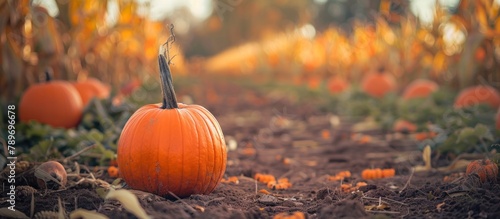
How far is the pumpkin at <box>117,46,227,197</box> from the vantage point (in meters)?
2.84

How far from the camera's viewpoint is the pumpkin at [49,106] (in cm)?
508

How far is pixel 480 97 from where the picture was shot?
625cm

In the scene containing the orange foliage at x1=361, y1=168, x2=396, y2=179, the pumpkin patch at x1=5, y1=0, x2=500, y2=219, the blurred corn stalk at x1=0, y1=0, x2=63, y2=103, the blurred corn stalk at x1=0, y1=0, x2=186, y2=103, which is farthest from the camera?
the blurred corn stalk at x1=0, y1=0, x2=186, y2=103

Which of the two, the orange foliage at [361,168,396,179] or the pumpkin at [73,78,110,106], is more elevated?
the pumpkin at [73,78,110,106]

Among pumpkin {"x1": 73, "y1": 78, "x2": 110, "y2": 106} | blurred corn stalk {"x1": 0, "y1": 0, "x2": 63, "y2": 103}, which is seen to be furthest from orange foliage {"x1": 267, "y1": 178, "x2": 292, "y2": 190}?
blurred corn stalk {"x1": 0, "y1": 0, "x2": 63, "y2": 103}

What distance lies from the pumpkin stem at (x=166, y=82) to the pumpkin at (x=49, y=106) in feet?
7.99

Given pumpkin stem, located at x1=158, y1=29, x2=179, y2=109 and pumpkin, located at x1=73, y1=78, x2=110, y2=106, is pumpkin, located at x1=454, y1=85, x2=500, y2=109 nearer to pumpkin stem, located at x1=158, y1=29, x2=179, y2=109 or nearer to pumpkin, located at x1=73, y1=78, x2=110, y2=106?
pumpkin, located at x1=73, y1=78, x2=110, y2=106

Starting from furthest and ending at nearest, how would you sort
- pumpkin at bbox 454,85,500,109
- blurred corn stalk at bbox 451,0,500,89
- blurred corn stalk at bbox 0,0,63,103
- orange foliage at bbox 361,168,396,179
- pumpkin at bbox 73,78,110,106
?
blurred corn stalk at bbox 451,0,500,89, pumpkin at bbox 454,85,500,109, pumpkin at bbox 73,78,110,106, blurred corn stalk at bbox 0,0,63,103, orange foliage at bbox 361,168,396,179

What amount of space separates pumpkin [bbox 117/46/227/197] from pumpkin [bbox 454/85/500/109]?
412 cm

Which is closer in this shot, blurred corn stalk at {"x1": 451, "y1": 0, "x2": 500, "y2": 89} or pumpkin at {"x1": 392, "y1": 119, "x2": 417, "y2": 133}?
pumpkin at {"x1": 392, "y1": 119, "x2": 417, "y2": 133}

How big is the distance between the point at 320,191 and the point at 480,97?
388 cm

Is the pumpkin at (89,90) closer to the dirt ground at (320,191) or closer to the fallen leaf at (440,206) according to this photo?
the dirt ground at (320,191)

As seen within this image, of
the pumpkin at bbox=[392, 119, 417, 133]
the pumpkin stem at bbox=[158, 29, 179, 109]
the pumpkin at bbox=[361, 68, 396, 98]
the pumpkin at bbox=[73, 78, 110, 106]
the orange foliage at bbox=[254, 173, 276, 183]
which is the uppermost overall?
the pumpkin at bbox=[361, 68, 396, 98]

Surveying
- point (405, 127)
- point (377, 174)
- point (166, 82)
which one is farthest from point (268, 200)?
point (405, 127)
